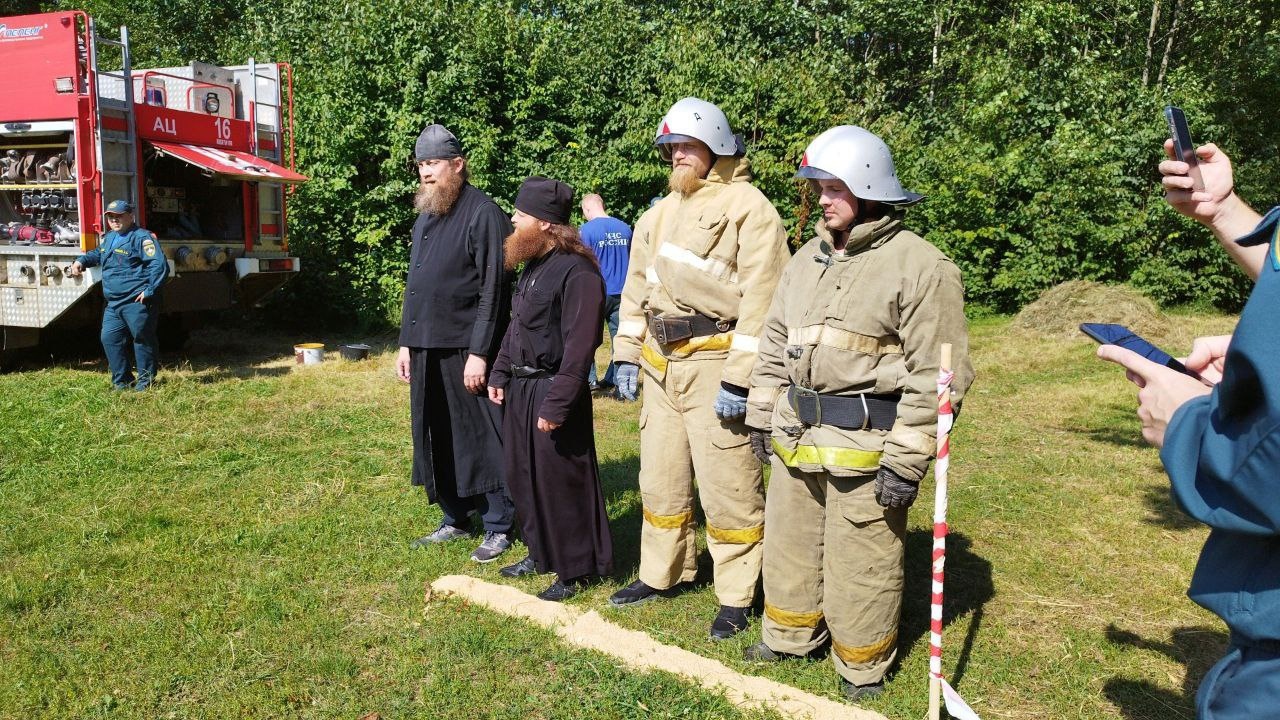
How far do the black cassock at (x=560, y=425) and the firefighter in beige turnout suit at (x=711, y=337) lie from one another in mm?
335

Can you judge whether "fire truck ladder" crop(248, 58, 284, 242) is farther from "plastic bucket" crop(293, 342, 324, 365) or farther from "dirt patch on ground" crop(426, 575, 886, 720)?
"dirt patch on ground" crop(426, 575, 886, 720)

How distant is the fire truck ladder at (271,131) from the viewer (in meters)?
11.8

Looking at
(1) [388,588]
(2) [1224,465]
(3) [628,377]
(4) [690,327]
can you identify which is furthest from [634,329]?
(2) [1224,465]

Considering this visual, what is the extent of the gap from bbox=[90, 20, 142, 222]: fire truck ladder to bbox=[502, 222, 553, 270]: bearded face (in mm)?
6868

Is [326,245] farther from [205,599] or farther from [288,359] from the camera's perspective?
[205,599]

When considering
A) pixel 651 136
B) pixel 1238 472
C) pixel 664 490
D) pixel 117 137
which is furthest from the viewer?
pixel 651 136

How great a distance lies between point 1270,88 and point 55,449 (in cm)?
2034

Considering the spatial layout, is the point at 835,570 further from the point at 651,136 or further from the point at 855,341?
the point at 651,136

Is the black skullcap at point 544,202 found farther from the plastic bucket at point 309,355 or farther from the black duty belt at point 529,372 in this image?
the plastic bucket at point 309,355

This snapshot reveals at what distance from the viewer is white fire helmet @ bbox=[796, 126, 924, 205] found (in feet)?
11.7

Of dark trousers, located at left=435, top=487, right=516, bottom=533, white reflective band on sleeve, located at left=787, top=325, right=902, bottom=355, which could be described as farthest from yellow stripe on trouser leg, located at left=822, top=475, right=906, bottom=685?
dark trousers, located at left=435, top=487, right=516, bottom=533

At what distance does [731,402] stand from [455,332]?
5.83 feet

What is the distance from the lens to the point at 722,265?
440 centimetres

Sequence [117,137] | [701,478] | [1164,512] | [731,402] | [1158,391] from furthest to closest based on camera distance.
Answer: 1. [117,137]
2. [1164,512]
3. [701,478]
4. [731,402]
5. [1158,391]
